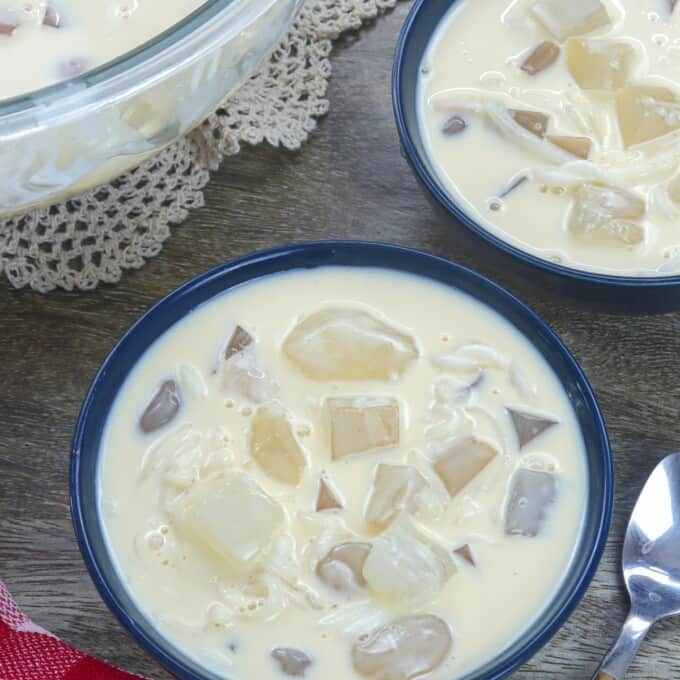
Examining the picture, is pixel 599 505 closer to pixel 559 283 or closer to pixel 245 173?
pixel 559 283

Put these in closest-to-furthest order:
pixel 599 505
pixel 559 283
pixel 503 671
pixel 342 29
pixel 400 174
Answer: pixel 503 671 < pixel 599 505 < pixel 559 283 < pixel 400 174 < pixel 342 29

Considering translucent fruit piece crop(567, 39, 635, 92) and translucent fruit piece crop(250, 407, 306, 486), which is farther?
translucent fruit piece crop(567, 39, 635, 92)

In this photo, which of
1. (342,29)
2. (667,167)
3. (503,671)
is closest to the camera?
(503,671)

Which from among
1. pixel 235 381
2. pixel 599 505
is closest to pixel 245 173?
pixel 235 381

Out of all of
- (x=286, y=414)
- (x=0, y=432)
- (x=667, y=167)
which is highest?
(x=667, y=167)

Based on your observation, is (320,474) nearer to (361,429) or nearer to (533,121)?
(361,429)

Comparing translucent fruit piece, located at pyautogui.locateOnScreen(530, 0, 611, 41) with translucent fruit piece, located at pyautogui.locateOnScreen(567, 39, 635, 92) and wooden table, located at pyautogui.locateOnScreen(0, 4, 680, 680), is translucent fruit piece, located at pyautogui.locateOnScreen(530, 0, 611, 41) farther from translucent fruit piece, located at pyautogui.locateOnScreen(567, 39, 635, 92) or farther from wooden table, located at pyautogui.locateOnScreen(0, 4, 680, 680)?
wooden table, located at pyautogui.locateOnScreen(0, 4, 680, 680)

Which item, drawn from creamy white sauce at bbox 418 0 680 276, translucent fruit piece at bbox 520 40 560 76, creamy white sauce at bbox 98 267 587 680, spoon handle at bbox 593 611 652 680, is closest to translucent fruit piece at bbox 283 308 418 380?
creamy white sauce at bbox 98 267 587 680

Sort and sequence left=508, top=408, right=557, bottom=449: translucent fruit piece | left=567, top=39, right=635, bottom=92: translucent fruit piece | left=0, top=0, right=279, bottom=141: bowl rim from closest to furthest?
1. left=0, top=0, right=279, bottom=141: bowl rim
2. left=508, top=408, right=557, bottom=449: translucent fruit piece
3. left=567, top=39, right=635, bottom=92: translucent fruit piece
